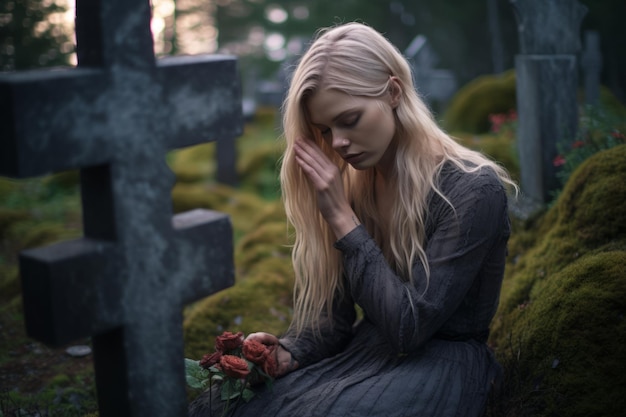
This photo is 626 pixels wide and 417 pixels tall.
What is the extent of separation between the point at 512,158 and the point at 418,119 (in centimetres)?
337

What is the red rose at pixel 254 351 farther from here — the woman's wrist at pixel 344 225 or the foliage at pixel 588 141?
the foliage at pixel 588 141

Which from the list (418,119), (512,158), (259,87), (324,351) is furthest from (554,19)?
(259,87)

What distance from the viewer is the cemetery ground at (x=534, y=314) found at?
9.46 ft

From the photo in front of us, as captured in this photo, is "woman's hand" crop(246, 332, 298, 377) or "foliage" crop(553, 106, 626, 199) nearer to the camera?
"woman's hand" crop(246, 332, 298, 377)

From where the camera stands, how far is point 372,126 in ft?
9.09

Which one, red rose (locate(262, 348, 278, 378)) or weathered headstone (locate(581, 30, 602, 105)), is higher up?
A: weathered headstone (locate(581, 30, 602, 105))

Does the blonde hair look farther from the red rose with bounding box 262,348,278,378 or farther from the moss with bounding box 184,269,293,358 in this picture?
the moss with bounding box 184,269,293,358

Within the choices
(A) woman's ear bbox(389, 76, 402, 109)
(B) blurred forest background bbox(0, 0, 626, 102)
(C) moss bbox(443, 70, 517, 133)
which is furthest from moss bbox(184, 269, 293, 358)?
(C) moss bbox(443, 70, 517, 133)

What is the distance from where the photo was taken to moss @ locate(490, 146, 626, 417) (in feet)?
9.34

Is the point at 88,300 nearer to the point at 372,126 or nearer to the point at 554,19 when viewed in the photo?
the point at 372,126

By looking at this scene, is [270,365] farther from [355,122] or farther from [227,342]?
[355,122]

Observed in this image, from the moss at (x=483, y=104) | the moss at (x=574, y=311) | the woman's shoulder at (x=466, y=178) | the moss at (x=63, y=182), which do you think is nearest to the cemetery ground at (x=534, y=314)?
the moss at (x=574, y=311)

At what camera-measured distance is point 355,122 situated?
2.76 meters

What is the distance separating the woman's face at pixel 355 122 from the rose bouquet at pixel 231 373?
0.83 metres
